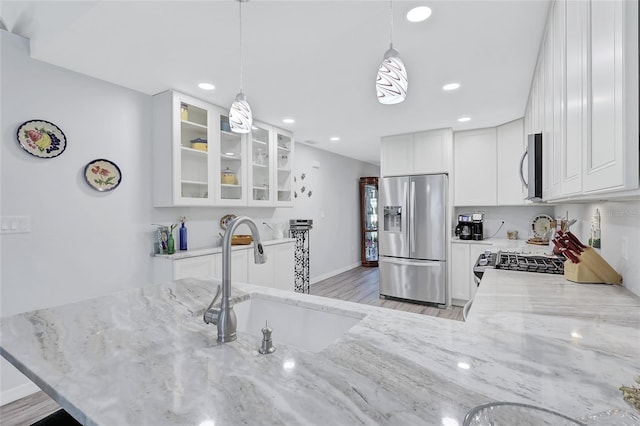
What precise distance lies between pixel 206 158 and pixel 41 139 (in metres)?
1.22

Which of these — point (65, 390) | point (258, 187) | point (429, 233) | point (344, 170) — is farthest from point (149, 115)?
point (344, 170)

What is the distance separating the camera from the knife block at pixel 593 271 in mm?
1593

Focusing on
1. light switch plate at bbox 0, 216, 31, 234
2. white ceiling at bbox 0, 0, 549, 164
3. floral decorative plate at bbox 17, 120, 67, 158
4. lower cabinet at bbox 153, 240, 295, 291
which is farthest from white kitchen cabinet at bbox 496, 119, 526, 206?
light switch plate at bbox 0, 216, 31, 234

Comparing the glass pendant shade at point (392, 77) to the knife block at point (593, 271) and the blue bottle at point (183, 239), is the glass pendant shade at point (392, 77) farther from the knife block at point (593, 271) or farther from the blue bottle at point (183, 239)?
the blue bottle at point (183, 239)

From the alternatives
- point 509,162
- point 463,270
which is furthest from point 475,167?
point 463,270

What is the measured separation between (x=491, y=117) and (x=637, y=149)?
11.4 feet

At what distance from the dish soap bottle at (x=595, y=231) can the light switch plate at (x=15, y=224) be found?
146 inches

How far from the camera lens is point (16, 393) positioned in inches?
82.4

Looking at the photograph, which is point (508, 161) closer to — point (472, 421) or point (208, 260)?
point (208, 260)

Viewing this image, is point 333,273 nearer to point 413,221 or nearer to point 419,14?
point 413,221

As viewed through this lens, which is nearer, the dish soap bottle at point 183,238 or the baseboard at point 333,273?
the dish soap bottle at point 183,238

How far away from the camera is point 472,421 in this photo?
541 mm

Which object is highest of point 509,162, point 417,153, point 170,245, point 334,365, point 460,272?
point 417,153

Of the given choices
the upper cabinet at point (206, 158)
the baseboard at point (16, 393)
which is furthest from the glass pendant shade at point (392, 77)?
the baseboard at point (16, 393)
